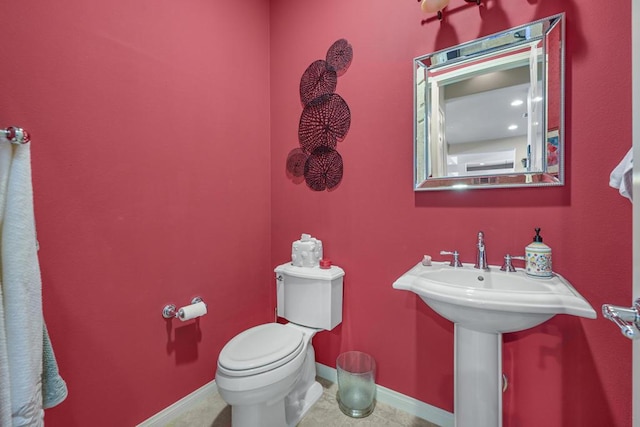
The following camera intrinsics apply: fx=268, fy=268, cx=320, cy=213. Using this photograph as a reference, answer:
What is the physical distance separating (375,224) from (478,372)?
2.53ft

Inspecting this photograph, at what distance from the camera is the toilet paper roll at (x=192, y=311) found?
1.33 meters

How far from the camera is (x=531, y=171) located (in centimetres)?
111

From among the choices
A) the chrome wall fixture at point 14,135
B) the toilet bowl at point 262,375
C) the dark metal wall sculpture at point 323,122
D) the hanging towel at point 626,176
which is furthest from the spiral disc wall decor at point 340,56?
the toilet bowl at point 262,375

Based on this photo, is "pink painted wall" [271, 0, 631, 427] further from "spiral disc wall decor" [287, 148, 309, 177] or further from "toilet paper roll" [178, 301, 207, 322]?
"toilet paper roll" [178, 301, 207, 322]

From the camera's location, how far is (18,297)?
75 cm

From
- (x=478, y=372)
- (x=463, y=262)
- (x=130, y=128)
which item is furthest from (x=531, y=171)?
(x=130, y=128)

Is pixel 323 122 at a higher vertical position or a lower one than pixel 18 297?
higher

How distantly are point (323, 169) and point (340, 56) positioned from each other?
66 cm

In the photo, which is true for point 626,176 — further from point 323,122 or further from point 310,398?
point 310,398

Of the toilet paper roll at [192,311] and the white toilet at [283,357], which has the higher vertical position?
the toilet paper roll at [192,311]

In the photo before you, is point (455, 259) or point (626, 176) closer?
point (626, 176)

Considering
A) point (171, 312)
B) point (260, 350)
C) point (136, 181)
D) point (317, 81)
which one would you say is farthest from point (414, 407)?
point (317, 81)

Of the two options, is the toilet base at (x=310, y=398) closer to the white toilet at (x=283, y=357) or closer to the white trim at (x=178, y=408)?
the white toilet at (x=283, y=357)

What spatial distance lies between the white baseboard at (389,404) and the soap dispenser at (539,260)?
820 millimetres
